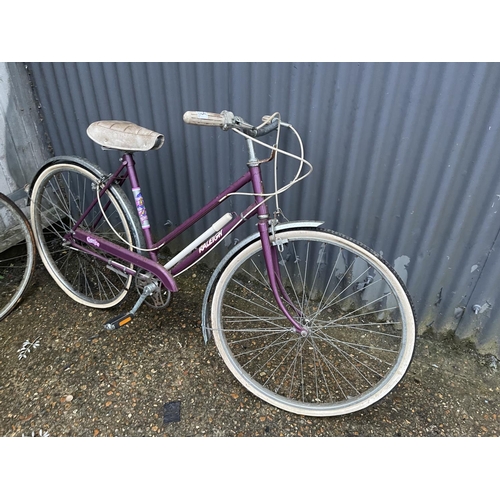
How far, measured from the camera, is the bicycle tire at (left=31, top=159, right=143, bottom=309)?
256 centimetres

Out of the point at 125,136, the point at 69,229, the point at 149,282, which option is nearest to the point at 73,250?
the point at 69,229

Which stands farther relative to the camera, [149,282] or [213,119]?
[149,282]

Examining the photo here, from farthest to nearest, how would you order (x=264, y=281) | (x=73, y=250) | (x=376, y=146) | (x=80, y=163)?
(x=73, y=250), (x=264, y=281), (x=80, y=163), (x=376, y=146)

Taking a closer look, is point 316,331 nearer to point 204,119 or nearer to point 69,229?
point 204,119

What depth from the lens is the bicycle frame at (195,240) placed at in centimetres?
193

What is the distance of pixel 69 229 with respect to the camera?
109 inches

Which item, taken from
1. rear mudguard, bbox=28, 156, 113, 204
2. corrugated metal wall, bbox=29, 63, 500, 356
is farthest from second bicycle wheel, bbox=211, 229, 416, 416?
A: rear mudguard, bbox=28, 156, 113, 204

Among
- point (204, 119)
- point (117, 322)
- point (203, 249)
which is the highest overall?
point (204, 119)

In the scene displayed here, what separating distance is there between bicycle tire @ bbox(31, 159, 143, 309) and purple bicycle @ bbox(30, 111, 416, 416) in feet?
0.04

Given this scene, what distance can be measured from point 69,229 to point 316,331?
1.93 metres

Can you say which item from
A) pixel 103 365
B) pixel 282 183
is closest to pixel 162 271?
pixel 103 365

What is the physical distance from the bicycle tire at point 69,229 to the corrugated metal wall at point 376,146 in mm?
610

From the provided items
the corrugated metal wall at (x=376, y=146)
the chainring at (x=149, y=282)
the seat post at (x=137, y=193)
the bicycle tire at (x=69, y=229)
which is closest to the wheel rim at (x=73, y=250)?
the bicycle tire at (x=69, y=229)

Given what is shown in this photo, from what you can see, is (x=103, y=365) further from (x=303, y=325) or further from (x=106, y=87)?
(x=106, y=87)
